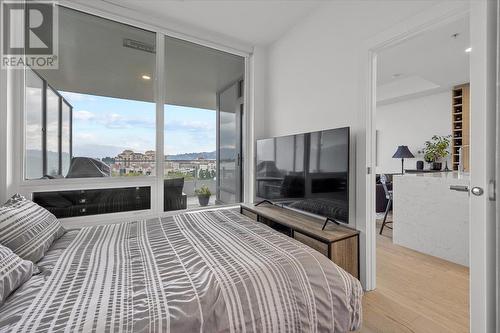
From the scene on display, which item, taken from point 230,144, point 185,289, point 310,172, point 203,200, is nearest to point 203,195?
point 203,200

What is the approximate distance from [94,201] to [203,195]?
46.5 inches

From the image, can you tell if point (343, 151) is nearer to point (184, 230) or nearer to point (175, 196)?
point (184, 230)

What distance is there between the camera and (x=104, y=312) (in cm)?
83

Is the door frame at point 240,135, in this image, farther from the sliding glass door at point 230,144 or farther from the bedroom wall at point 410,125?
the bedroom wall at point 410,125

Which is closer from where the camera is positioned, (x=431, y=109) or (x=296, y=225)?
(x=296, y=225)

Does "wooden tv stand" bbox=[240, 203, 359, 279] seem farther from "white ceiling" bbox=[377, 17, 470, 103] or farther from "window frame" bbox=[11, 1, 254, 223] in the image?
"white ceiling" bbox=[377, 17, 470, 103]

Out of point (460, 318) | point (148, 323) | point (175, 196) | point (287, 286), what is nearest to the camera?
point (148, 323)

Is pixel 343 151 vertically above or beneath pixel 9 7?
beneath

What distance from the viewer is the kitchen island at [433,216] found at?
2.38 m

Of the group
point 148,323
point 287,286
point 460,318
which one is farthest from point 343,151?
point 148,323

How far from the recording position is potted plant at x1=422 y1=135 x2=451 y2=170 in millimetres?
4788

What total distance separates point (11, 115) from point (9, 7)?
884mm

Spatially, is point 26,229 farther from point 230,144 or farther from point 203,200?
point 230,144

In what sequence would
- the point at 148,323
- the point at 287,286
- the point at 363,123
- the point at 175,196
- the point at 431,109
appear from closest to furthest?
the point at 148,323
the point at 287,286
the point at 363,123
the point at 175,196
the point at 431,109
